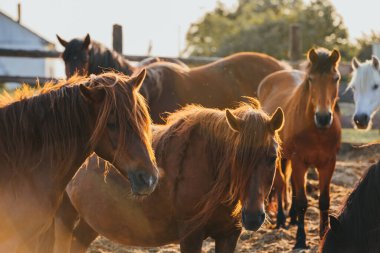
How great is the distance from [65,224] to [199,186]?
131cm

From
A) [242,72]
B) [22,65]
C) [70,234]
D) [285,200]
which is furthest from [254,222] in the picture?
[22,65]

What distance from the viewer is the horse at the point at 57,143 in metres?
4.05

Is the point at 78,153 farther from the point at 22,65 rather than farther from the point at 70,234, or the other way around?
the point at 22,65

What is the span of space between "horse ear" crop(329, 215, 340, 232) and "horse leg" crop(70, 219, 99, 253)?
2421mm

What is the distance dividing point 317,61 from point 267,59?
8.34 feet

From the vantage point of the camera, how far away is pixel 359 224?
142 inches

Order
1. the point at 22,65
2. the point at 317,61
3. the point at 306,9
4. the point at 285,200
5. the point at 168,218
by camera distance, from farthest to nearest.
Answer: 1. the point at 22,65
2. the point at 306,9
3. the point at 285,200
4. the point at 317,61
5. the point at 168,218

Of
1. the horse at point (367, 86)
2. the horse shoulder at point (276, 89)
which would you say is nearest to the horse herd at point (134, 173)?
the horse shoulder at point (276, 89)

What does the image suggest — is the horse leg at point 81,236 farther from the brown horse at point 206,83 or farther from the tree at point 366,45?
the tree at point 366,45

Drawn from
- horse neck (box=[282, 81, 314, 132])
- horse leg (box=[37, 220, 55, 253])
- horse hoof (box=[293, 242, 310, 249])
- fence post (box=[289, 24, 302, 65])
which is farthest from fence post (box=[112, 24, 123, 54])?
horse leg (box=[37, 220, 55, 253])

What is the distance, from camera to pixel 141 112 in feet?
13.8

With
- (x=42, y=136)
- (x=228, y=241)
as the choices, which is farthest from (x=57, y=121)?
(x=228, y=241)

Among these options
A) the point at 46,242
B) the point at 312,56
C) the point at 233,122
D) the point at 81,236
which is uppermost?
the point at 312,56

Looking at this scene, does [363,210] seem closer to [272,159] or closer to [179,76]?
[272,159]
